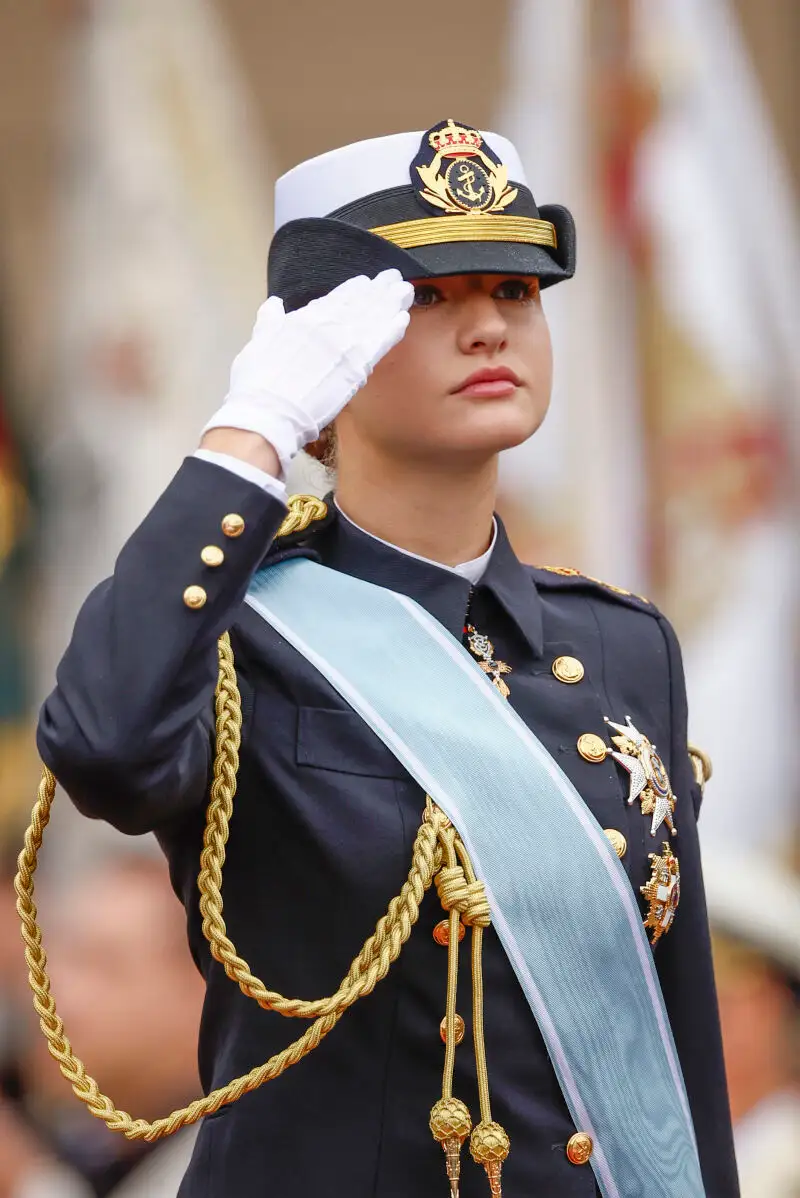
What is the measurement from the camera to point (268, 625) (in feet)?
6.27

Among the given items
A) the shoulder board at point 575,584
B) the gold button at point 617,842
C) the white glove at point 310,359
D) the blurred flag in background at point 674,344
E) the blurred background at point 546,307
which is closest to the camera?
the white glove at point 310,359

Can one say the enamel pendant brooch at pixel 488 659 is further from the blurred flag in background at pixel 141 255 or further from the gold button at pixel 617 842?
the blurred flag in background at pixel 141 255

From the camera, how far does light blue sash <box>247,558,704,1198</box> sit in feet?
6.00

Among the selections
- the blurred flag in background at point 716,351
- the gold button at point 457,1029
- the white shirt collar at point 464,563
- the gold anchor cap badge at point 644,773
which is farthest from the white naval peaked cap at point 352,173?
the blurred flag in background at point 716,351

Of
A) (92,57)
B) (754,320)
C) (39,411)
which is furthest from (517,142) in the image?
(39,411)

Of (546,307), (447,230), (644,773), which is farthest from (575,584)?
(546,307)

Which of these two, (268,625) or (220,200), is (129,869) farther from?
(268,625)

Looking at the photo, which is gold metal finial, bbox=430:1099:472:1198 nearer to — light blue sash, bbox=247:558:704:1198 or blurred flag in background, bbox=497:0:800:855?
light blue sash, bbox=247:558:704:1198

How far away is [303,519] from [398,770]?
36 centimetres

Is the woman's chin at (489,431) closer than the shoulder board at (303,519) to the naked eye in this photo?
Yes

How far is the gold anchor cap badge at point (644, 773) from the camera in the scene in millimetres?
1974

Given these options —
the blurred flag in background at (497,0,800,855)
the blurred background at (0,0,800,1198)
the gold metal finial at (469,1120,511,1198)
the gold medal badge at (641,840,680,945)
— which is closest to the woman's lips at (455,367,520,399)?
the gold medal badge at (641,840,680,945)

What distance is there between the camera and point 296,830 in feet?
5.91

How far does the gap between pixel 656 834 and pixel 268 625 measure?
53 centimetres
